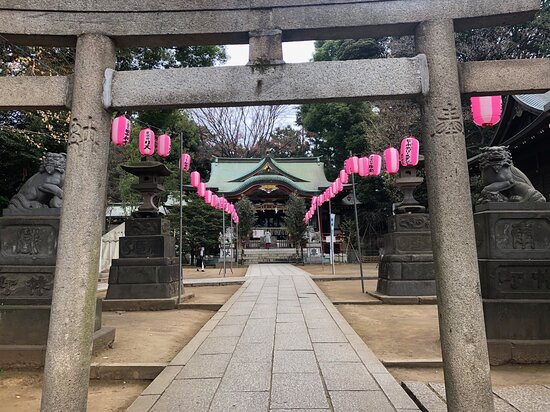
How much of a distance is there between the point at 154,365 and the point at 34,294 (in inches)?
72.8

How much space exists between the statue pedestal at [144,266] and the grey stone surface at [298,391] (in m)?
5.96

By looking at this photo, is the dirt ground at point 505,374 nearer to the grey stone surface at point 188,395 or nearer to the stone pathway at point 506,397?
the stone pathway at point 506,397

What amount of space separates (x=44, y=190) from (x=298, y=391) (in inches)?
171

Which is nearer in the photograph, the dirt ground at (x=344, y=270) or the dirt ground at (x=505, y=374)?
the dirt ground at (x=505, y=374)

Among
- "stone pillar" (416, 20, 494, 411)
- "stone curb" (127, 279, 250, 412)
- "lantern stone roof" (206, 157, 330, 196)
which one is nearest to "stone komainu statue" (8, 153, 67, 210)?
"stone curb" (127, 279, 250, 412)

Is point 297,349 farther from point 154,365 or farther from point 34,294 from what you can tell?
point 34,294

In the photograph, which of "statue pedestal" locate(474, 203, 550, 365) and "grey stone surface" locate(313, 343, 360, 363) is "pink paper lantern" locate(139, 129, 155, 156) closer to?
"grey stone surface" locate(313, 343, 360, 363)

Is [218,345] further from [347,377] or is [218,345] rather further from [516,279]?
[516,279]

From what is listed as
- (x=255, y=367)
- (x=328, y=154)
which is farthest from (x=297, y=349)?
(x=328, y=154)

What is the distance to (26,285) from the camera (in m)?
4.95

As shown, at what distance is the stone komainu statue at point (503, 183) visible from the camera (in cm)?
538

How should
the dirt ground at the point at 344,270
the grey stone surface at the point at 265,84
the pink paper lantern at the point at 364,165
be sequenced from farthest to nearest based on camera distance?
1. the dirt ground at the point at 344,270
2. the pink paper lantern at the point at 364,165
3. the grey stone surface at the point at 265,84

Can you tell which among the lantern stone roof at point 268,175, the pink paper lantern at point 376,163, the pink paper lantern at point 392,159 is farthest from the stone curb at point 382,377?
the lantern stone roof at point 268,175

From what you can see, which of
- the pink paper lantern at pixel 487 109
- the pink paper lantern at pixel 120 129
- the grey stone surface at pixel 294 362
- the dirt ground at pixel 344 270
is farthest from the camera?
the dirt ground at pixel 344 270
